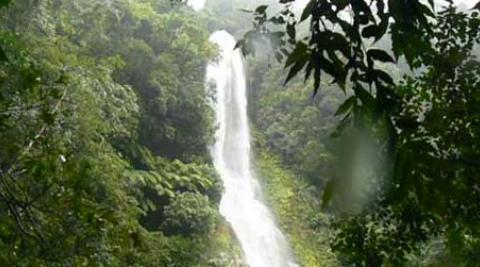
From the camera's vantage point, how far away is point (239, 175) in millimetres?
18516

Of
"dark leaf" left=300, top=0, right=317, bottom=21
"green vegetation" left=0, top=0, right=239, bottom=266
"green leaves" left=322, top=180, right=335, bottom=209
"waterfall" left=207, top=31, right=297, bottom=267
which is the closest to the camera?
"green leaves" left=322, top=180, right=335, bottom=209

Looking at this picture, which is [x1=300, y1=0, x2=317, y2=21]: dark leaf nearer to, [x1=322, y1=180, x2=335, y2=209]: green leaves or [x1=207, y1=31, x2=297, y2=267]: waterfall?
[x1=322, y1=180, x2=335, y2=209]: green leaves

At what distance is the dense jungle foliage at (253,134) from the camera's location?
865 millimetres

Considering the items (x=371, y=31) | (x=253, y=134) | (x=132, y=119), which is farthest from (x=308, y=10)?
(x=253, y=134)

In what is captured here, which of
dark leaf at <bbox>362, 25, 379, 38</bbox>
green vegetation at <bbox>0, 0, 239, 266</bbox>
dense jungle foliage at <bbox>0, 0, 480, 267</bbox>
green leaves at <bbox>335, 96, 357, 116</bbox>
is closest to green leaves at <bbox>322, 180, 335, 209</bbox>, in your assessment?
dense jungle foliage at <bbox>0, 0, 480, 267</bbox>

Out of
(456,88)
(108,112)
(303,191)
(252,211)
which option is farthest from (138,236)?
(303,191)

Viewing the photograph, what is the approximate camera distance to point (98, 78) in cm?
765

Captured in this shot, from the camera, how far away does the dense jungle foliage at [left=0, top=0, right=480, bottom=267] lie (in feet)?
2.84

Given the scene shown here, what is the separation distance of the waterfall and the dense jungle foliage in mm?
498

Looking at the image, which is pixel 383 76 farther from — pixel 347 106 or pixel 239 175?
pixel 239 175

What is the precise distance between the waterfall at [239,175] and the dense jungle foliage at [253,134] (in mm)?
498

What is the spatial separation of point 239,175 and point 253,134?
273 centimetres

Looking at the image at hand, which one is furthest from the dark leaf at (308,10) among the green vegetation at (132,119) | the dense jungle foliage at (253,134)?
the green vegetation at (132,119)

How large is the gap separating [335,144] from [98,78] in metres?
7.17
